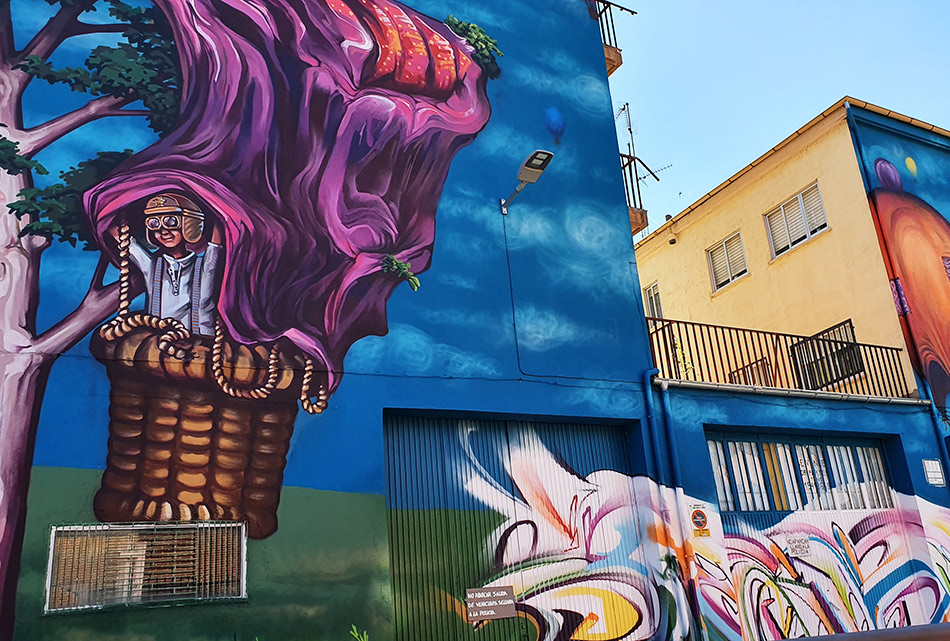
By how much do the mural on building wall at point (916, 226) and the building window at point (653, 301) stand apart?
6128mm

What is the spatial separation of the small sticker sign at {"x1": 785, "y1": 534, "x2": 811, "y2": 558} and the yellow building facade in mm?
3819

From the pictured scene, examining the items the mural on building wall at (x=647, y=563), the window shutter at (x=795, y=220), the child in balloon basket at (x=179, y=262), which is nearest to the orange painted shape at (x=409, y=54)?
the child in balloon basket at (x=179, y=262)

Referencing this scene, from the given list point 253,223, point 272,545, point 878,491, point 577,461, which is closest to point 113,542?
point 272,545

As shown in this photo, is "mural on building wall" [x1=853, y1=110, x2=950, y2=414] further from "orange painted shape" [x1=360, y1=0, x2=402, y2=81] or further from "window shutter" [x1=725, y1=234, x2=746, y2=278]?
"orange painted shape" [x1=360, y1=0, x2=402, y2=81]

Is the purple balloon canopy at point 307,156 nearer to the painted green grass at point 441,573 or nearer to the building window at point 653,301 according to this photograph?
the painted green grass at point 441,573

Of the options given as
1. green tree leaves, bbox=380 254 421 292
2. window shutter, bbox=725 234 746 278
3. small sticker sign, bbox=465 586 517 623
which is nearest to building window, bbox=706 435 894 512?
small sticker sign, bbox=465 586 517 623

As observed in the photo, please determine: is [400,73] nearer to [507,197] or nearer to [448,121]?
[448,121]

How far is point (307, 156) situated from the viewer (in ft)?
34.6

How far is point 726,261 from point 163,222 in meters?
12.9

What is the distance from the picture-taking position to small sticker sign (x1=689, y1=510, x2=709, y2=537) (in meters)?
11.2

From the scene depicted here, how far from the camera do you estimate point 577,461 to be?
11.2 m

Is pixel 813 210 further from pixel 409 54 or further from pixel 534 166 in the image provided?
pixel 409 54

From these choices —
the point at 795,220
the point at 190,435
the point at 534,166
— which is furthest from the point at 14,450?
the point at 795,220

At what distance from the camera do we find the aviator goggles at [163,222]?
30.8 ft
